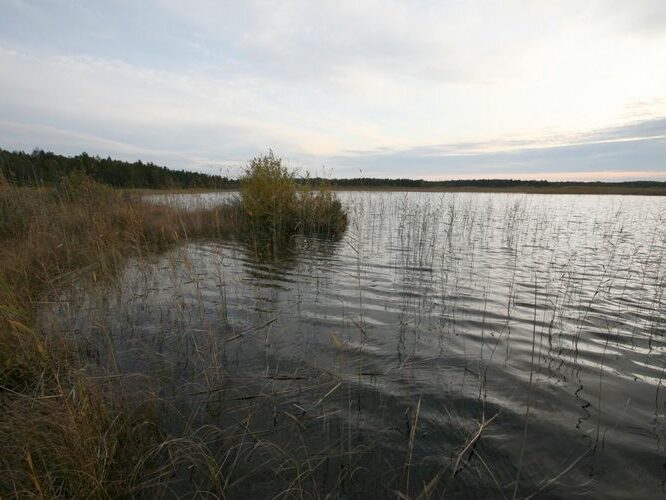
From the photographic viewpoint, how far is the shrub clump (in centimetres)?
1539

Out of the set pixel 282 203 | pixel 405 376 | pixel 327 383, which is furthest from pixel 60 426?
pixel 282 203

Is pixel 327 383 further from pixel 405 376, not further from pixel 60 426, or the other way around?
pixel 60 426

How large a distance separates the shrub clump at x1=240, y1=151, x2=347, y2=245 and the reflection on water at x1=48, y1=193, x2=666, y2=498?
7.26 metres

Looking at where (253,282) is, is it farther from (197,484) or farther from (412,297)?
(197,484)

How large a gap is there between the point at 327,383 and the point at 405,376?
3.12 ft

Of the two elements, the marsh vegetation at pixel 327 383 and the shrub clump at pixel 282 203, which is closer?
the marsh vegetation at pixel 327 383

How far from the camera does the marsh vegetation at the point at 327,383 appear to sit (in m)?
2.50

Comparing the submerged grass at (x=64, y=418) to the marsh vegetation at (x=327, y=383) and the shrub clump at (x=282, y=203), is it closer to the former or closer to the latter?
the marsh vegetation at (x=327, y=383)

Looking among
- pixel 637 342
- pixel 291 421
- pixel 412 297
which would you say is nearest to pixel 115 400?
pixel 291 421

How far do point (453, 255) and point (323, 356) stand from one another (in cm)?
793

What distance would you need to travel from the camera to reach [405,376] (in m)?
4.01

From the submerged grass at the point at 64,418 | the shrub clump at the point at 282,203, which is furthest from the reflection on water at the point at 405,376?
the shrub clump at the point at 282,203

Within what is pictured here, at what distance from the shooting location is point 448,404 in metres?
3.47

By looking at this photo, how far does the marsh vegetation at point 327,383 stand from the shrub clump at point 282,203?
6.76 metres
